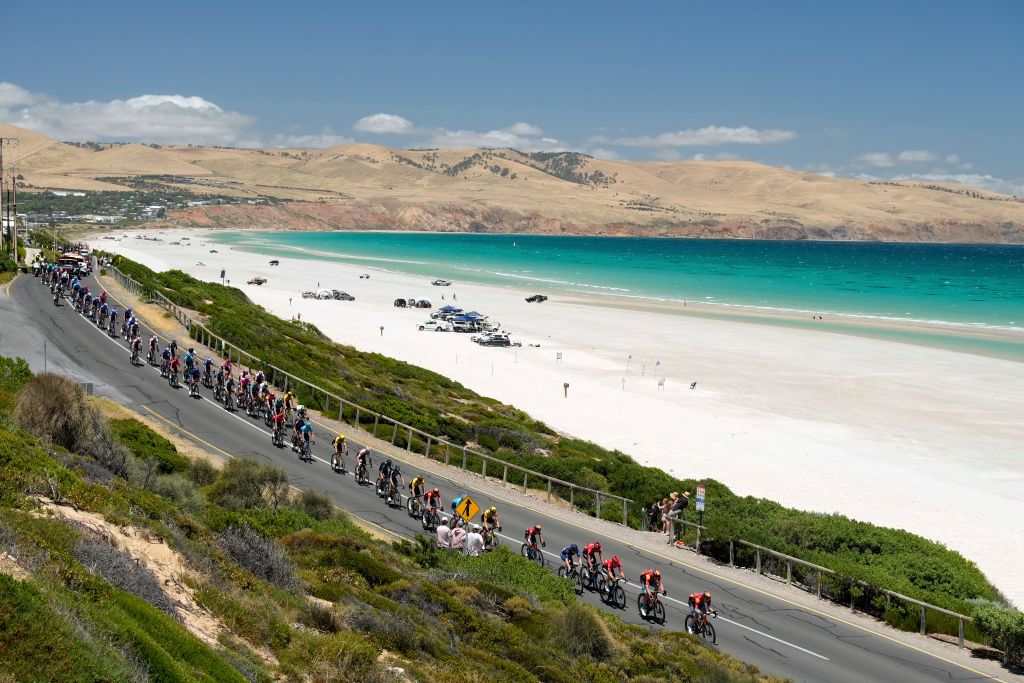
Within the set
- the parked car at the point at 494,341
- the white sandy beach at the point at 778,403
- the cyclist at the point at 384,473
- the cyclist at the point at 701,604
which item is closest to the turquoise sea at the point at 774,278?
the white sandy beach at the point at 778,403

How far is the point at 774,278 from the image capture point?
12812 centimetres

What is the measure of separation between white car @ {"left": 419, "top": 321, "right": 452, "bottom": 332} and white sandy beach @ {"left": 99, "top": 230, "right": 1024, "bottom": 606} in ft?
7.42

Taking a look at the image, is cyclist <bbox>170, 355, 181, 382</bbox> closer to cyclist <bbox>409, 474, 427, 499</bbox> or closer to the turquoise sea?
cyclist <bbox>409, 474, 427, 499</bbox>

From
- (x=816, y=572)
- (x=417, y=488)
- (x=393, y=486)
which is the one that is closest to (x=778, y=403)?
(x=816, y=572)

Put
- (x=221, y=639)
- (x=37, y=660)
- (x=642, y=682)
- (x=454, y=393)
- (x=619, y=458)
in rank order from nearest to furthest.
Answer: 1. (x=37, y=660)
2. (x=221, y=639)
3. (x=642, y=682)
4. (x=619, y=458)
5. (x=454, y=393)

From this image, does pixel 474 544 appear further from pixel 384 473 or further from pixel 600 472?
pixel 600 472

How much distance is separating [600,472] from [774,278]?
351 feet

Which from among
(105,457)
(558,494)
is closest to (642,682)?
(105,457)

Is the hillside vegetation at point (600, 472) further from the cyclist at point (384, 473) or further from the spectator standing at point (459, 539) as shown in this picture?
the spectator standing at point (459, 539)

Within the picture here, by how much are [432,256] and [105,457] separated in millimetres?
142975

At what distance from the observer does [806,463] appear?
106 ft

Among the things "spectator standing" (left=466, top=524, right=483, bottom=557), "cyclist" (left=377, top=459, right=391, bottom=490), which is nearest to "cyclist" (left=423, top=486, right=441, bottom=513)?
"cyclist" (left=377, top=459, right=391, bottom=490)

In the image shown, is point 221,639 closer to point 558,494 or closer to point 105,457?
point 105,457

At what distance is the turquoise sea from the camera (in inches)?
3150
